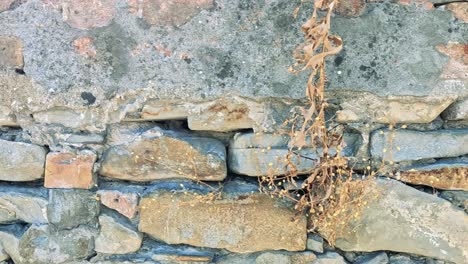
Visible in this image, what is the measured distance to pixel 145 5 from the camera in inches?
74.5

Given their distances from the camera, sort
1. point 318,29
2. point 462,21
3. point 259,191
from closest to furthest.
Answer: point 318,29 → point 462,21 → point 259,191

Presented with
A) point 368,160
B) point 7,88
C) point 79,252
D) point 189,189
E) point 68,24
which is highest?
→ point 68,24

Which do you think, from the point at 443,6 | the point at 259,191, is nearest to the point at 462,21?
the point at 443,6

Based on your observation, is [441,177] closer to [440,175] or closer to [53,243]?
[440,175]

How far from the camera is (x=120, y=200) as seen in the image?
203 centimetres

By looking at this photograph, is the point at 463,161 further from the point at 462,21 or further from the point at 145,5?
the point at 145,5

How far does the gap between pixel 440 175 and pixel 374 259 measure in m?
0.38

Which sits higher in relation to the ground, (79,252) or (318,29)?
(318,29)

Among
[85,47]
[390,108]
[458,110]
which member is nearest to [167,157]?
[85,47]

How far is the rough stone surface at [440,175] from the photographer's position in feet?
6.42

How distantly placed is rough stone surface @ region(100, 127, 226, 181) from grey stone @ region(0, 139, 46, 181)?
0.23 m

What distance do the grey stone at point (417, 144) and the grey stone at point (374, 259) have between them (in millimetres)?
355

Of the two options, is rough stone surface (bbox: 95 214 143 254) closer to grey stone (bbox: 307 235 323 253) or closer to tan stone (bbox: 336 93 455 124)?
grey stone (bbox: 307 235 323 253)

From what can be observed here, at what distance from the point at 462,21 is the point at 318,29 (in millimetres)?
521
